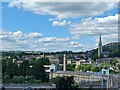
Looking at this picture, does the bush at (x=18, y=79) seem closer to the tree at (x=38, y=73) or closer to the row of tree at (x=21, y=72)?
the row of tree at (x=21, y=72)

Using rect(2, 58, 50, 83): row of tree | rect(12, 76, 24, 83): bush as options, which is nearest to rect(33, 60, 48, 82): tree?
rect(2, 58, 50, 83): row of tree

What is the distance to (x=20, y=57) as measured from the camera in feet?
23.6

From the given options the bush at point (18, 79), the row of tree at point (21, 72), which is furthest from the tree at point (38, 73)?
the bush at point (18, 79)

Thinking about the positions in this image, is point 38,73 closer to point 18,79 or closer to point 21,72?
point 21,72

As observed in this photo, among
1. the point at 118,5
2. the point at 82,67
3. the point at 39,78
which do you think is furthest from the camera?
the point at 82,67

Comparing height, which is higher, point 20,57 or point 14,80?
point 20,57

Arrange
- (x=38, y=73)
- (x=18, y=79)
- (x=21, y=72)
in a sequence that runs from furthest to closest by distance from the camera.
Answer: (x=38, y=73) → (x=21, y=72) → (x=18, y=79)

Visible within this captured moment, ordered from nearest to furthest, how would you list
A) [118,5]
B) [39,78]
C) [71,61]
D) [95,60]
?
[118,5]
[39,78]
[71,61]
[95,60]

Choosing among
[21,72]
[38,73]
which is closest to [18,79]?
[21,72]

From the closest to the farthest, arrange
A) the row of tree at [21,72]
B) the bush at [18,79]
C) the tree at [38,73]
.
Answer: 1. the row of tree at [21,72]
2. the bush at [18,79]
3. the tree at [38,73]

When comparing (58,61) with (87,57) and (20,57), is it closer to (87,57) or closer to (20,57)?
(87,57)

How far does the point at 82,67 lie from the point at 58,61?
4.59ft

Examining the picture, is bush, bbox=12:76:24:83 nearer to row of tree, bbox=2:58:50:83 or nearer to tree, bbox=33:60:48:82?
row of tree, bbox=2:58:50:83

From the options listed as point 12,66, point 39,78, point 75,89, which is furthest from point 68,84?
point 39,78
